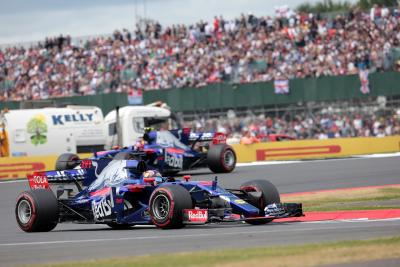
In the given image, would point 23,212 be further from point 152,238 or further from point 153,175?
point 152,238

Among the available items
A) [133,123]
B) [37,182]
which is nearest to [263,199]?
[37,182]

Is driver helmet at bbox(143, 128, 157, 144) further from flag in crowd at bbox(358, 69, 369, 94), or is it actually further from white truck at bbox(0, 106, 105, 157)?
flag in crowd at bbox(358, 69, 369, 94)

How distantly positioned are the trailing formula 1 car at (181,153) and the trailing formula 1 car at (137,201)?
9.58 m

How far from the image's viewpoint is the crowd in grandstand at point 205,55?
40344 mm

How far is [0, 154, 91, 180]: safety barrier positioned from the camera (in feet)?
106

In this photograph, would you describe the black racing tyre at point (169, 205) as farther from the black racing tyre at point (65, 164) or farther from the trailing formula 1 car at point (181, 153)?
the black racing tyre at point (65, 164)

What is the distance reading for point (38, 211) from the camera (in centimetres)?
1484

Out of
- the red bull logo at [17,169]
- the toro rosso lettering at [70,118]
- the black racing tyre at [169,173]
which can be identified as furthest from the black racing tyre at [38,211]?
the toro rosso lettering at [70,118]

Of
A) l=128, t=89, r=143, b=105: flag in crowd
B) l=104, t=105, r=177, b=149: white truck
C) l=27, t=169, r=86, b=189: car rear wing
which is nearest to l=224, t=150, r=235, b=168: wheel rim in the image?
l=104, t=105, r=177, b=149: white truck

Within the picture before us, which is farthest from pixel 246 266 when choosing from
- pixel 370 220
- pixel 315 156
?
pixel 315 156

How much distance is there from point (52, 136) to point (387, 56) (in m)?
14.7

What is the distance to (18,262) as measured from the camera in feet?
35.6

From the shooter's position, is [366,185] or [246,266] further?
[366,185]

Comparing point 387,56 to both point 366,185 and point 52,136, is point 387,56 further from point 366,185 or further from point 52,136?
point 366,185
